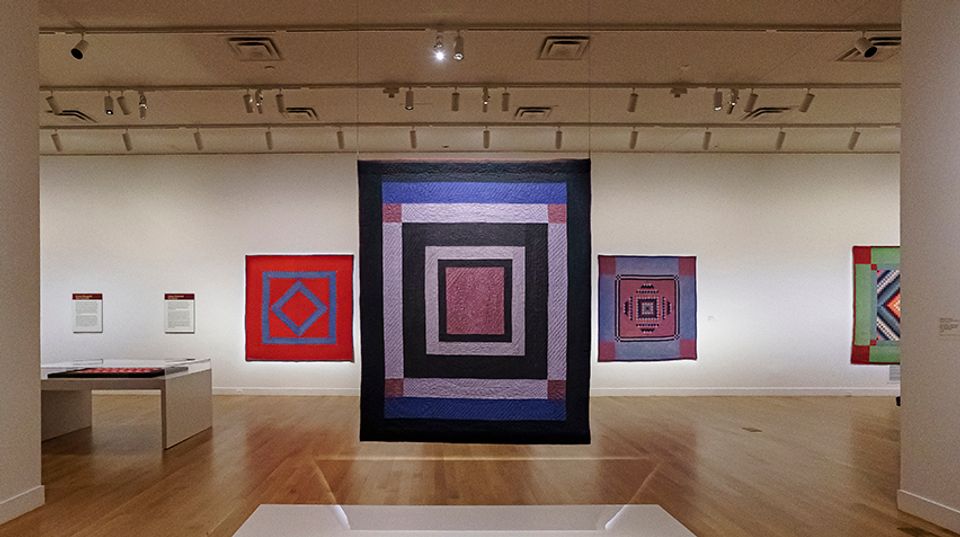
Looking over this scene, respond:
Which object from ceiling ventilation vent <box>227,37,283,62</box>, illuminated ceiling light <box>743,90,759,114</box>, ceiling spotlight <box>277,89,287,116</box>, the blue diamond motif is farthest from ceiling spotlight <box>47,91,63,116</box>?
illuminated ceiling light <box>743,90,759,114</box>

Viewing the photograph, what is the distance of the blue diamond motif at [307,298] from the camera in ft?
28.7

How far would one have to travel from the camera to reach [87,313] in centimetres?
875

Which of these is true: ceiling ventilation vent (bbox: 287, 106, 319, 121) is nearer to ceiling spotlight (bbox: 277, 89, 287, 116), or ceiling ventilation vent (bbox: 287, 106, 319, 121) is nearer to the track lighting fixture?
ceiling spotlight (bbox: 277, 89, 287, 116)

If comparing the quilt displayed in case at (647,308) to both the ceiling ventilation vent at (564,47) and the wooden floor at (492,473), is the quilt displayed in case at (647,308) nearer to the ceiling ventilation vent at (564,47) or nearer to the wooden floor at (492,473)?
the wooden floor at (492,473)

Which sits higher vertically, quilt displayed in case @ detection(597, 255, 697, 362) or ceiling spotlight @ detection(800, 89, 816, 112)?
ceiling spotlight @ detection(800, 89, 816, 112)

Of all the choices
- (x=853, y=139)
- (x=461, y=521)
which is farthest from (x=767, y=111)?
(x=461, y=521)

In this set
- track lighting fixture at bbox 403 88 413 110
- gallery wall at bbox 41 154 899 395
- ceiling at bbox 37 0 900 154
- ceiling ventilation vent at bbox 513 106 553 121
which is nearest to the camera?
ceiling at bbox 37 0 900 154

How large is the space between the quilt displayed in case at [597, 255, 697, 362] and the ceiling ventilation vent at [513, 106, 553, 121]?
224 cm

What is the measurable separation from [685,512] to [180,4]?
443 centimetres

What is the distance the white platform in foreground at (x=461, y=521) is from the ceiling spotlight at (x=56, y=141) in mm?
6293

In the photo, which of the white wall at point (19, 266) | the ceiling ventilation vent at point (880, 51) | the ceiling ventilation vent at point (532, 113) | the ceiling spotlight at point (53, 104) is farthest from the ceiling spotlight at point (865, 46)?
the ceiling spotlight at point (53, 104)

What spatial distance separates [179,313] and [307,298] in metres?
1.62

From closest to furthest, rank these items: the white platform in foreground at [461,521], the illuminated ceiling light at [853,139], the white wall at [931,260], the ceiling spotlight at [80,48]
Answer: the white platform in foreground at [461,521] < the white wall at [931,260] < the ceiling spotlight at [80,48] < the illuminated ceiling light at [853,139]

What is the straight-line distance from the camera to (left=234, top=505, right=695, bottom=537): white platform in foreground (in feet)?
10.1
